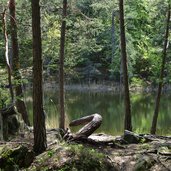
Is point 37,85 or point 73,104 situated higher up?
point 37,85

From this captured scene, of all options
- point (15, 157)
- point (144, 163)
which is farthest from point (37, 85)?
point (144, 163)

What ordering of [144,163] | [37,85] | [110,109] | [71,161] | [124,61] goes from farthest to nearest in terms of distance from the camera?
1. [110,109]
2. [124,61]
3. [37,85]
4. [144,163]
5. [71,161]

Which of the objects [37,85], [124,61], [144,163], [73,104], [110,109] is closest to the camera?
[144,163]

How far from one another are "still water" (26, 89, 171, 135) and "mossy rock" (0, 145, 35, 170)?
8893 mm

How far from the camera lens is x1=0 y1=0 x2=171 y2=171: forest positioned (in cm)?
720

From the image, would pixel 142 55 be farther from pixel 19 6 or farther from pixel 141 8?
pixel 19 6

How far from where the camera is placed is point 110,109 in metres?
29.8

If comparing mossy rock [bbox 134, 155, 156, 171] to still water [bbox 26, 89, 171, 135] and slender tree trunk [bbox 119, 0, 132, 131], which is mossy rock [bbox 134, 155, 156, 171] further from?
still water [bbox 26, 89, 171, 135]

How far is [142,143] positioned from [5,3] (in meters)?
7.57

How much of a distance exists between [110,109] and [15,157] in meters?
23.1

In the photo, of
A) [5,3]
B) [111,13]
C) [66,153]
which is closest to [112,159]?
[66,153]

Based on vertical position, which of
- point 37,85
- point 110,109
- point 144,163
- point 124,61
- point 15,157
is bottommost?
point 110,109

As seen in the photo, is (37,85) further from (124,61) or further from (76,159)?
(124,61)

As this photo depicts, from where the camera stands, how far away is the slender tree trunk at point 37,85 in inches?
287
